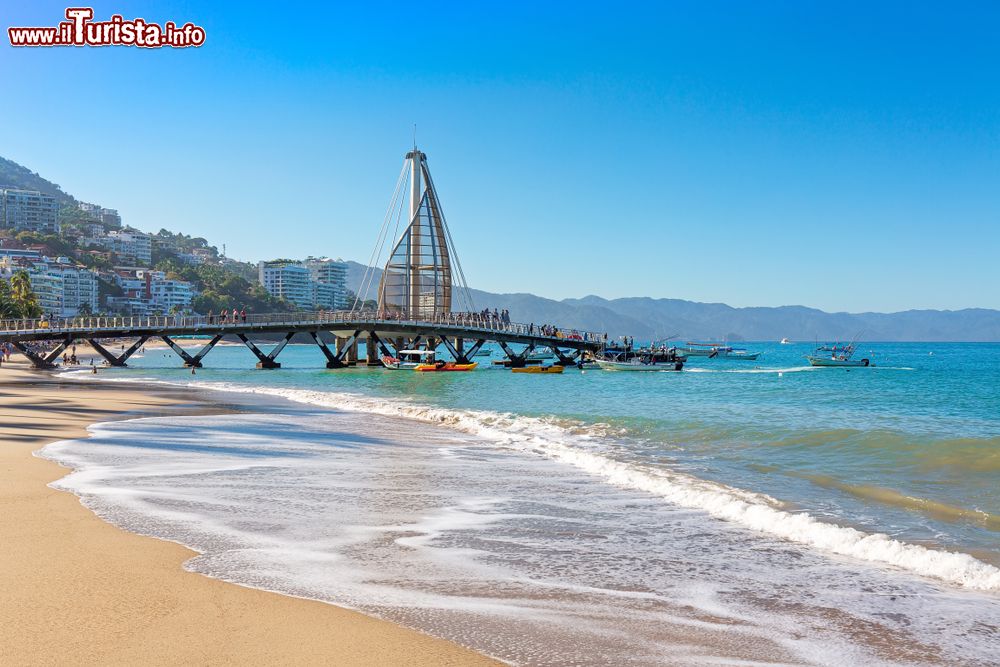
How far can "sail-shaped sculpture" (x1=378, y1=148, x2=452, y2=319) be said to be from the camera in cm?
7094

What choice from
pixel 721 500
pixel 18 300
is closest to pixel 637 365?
pixel 721 500

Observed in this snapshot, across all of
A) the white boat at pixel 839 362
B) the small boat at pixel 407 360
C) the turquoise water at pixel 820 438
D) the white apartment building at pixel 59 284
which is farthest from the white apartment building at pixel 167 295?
the turquoise water at pixel 820 438

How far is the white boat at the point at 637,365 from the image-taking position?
59781mm

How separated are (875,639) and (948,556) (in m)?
2.67

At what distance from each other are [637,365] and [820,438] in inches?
1627

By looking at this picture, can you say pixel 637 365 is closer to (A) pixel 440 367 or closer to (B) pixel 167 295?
(A) pixel 440 367

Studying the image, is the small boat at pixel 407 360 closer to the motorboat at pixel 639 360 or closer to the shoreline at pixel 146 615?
the motorboat at pixel 639 360

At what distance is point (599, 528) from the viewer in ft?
28.2

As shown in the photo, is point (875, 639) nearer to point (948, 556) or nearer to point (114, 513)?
point (948, 556)

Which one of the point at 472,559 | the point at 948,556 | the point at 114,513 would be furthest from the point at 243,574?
the point at 948,556

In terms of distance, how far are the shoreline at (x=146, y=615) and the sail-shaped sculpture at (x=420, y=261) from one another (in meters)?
62.4

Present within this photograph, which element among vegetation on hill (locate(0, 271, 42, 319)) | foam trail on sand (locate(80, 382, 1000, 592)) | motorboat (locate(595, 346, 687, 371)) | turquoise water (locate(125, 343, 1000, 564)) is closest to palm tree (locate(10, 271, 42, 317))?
vegetation on hill (locate(0, 271, 42, 319))

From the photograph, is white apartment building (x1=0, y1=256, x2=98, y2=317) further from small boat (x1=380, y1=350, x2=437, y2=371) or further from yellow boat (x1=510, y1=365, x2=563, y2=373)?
yellow boat (x1=510, y1=365, x2=563, y2=373)

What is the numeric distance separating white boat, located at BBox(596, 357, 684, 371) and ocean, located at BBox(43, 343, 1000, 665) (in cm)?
3970
